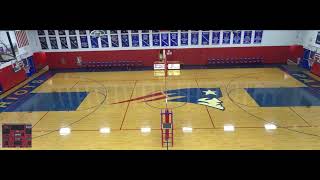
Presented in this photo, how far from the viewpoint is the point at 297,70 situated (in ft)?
63.8

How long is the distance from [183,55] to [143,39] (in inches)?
153

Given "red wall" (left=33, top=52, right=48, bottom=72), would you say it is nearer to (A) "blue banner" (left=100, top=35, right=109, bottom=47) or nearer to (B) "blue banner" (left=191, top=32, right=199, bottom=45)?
(A) "blue banner" (left=100, top=35, right=109, bottom=47)

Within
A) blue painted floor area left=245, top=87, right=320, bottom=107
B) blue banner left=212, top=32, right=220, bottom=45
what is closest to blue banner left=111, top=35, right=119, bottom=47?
blue banner left=212, top=32, right=220, bottom=45

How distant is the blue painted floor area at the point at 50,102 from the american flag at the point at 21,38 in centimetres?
560

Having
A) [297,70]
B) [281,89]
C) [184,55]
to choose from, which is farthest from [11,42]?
[297,70]

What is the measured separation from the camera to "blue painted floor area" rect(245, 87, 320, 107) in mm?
13264

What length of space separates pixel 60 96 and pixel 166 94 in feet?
22.6

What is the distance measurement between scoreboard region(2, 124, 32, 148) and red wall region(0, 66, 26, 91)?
11.8 m

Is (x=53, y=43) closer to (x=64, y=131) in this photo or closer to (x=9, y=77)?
A: (x=9, y=77)

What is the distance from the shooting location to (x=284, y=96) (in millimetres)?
14297

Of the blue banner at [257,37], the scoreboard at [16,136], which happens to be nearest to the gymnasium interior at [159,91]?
the scoreboard at [16,136]

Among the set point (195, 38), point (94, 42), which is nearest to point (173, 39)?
point (195, 38)
